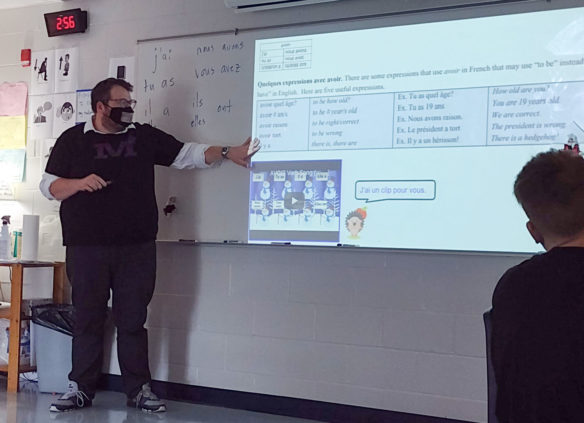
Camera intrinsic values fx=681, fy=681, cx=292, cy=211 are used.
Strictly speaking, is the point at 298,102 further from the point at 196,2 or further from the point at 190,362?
the point at 190,362

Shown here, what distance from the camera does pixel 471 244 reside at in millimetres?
3002

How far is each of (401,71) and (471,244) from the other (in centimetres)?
87

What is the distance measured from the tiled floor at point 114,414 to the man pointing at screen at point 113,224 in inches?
3.2

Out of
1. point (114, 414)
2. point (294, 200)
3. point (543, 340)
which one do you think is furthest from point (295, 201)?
point (543, 340)

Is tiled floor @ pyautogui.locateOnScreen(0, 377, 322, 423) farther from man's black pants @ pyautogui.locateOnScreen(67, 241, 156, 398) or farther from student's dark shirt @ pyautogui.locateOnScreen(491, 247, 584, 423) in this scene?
student's dark shirt @ pyautogui.locateOnScreen(491, 247, 584, 423)

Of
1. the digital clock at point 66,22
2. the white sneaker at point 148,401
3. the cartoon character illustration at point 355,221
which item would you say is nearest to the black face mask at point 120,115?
the digital clock at point 66,22

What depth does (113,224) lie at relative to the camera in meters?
3.48

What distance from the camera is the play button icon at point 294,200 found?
11.0 feet

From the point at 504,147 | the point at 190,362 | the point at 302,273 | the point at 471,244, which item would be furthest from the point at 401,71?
the point at 190,362

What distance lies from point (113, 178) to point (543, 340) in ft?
8.82

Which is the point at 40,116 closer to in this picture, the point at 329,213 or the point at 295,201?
the point at 295,201

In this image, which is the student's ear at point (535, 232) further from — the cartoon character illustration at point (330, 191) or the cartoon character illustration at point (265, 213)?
the cartoon character illustration at point (265, 213)

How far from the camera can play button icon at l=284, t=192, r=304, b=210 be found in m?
3.37

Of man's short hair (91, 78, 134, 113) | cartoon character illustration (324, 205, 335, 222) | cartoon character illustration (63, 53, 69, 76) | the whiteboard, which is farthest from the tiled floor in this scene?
cartoon character illustration (63, 53, 69, 76)
